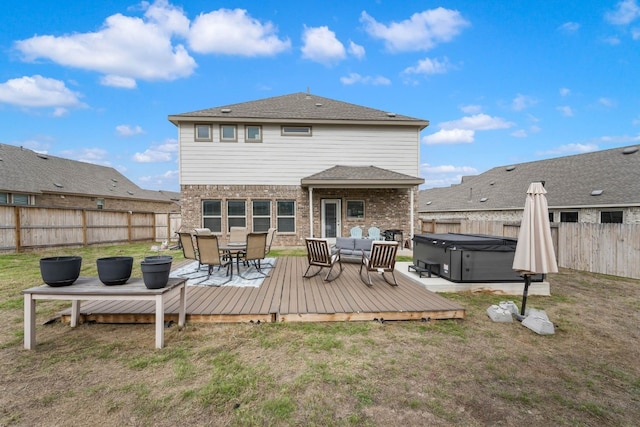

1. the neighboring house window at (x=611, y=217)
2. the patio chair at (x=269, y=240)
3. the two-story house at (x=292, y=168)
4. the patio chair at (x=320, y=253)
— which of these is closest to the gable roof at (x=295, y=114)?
the two-story house at (x=292, y=168)

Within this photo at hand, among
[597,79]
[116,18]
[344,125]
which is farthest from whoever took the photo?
[597,79]

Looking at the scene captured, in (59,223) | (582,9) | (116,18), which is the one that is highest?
(582,9)

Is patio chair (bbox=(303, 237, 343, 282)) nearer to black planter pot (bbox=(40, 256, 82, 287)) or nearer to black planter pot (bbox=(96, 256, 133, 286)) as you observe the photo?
black planter pot (bbox=(96, 256, 133, 286))

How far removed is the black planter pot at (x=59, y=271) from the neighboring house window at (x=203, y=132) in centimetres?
1006

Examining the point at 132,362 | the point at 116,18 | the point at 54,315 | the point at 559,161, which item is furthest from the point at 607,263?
the point at 116,18

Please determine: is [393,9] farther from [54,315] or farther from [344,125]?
[54,315]

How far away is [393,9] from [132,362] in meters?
13.7

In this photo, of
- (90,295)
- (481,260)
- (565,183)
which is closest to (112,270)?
(90,295)

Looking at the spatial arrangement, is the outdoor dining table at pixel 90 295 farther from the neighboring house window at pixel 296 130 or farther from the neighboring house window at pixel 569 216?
the neighboring house window at pixel 569 216

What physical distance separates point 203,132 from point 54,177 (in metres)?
15.0

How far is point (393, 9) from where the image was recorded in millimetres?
11398

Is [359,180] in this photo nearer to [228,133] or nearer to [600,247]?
[228,133]

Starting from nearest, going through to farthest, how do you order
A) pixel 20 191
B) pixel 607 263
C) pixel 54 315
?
pixel 54 315, pixel 607 263, pixel 20 191

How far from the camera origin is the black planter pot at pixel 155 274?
3.19 metres
